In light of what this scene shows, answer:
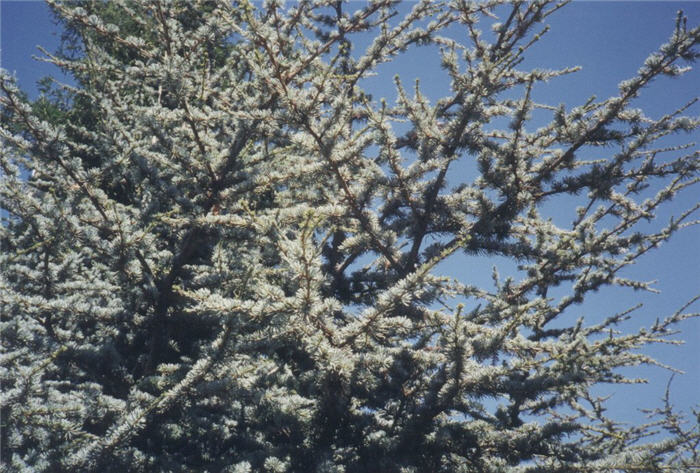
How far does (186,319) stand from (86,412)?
1.39 meters

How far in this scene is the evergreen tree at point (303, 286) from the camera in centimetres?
316

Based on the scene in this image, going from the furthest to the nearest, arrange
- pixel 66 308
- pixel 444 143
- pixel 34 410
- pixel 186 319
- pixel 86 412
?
pixel 186 319 < pixel 444 143 < pixel 66 308 < pixel 86 412 < pixel 34 410

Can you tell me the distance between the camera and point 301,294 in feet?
9.18

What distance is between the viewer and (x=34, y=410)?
3117mm

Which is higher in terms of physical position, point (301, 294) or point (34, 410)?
point (301, 294)

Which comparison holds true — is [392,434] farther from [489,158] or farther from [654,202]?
[654,202]

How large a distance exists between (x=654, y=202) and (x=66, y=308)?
5936 millimetres

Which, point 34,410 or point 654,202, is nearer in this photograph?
point 34,410

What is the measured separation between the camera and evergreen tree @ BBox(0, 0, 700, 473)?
3.16 m

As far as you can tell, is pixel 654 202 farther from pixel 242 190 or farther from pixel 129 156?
pixel 129 156

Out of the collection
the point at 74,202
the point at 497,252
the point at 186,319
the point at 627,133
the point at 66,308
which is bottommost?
the point at 66,308

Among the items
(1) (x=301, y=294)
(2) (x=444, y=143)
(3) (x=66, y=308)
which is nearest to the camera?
(1) (x=301, y=294)

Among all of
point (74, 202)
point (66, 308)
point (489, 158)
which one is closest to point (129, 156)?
point (74, 202)

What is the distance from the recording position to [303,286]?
2.84m
